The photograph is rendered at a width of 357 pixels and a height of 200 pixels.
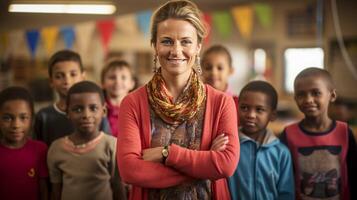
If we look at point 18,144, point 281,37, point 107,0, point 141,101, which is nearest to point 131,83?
point 107,0

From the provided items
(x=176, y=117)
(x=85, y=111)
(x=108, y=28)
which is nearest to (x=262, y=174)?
(x=176, y=117)

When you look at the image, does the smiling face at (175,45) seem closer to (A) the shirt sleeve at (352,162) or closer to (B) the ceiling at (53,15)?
(B) the ceiling at (53,15)

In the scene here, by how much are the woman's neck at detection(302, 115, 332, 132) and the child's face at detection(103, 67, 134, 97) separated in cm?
101

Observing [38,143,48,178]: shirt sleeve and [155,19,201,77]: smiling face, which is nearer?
[155,19,201,77]: smiling face

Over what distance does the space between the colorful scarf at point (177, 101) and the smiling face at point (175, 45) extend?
0.20 ft

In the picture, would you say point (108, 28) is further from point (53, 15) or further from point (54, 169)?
point (54, 169)

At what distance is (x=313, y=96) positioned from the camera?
65.6 inches

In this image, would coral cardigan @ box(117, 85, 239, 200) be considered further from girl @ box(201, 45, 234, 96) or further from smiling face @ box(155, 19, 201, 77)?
girl @ box(201, 45, 234, 96)

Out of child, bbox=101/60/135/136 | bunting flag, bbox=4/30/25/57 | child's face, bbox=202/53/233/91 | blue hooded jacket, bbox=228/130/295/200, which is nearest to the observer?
blue hooded jacket, bbox=228/130/295/200

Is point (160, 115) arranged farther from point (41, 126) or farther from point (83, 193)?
point (41, 126)

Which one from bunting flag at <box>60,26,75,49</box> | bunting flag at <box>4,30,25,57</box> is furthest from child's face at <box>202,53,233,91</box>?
bunting flag at <box>60,26,75,49</box>

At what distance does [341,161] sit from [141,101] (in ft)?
2.89

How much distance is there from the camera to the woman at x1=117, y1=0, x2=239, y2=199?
4.17ft

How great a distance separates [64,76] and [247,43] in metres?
4.53
